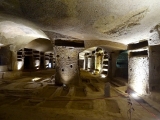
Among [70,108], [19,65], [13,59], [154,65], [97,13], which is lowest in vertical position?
[70,108]

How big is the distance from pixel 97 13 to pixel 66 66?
3.47 m

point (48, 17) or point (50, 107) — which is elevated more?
point (48, 17)

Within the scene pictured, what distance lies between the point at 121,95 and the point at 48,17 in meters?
4.31

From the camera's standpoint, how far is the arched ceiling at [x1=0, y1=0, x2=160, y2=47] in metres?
3.58

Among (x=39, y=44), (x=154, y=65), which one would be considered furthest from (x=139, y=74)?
(x=39, y=44)

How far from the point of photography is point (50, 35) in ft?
22.1

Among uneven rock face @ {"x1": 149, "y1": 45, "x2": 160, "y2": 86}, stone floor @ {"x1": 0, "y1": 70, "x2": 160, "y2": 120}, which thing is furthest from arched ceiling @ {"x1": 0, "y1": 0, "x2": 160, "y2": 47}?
stone floor @ {"x1": 0, "y1": 70, "x2": 160, "y2": 120}

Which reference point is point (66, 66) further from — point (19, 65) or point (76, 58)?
point (19, 65)

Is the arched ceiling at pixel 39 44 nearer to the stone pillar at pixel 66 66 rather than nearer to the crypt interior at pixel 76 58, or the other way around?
the crypt interior at pixel 76 58

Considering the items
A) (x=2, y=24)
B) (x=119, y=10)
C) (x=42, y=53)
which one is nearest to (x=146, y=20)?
(x=119, y=10)

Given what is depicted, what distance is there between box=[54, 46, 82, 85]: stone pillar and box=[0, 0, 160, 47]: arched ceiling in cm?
180

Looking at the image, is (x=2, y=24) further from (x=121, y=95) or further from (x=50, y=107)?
(x=121, y=95)

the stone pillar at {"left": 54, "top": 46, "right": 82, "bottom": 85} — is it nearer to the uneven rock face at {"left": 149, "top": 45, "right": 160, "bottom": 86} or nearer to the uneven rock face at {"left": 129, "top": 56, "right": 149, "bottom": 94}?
the uneven rock face at {"left": 129, "top": 56, "right": 149, "bottom": 94}

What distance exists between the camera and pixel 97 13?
159 inches
